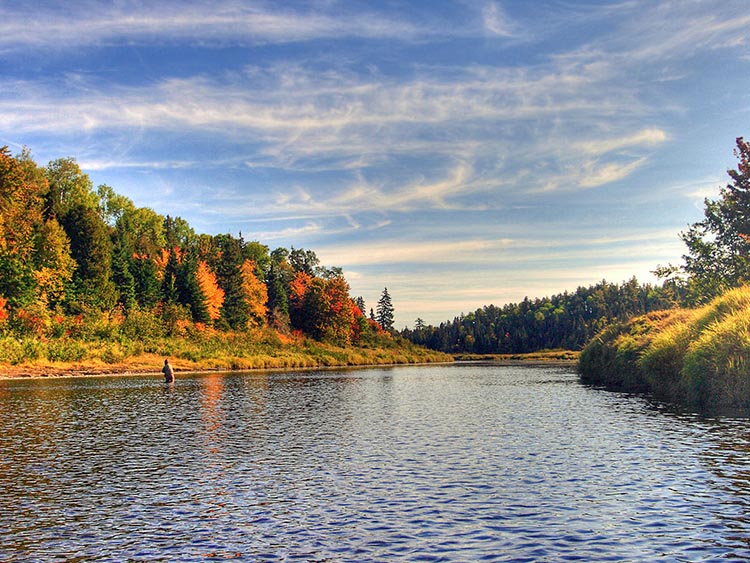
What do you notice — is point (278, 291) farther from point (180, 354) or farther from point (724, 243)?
point (724, 243)

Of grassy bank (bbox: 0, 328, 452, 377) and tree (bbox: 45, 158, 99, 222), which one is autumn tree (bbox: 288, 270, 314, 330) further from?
tree (bbox: 45, 158, 99, 222)

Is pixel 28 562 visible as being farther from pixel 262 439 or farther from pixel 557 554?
pixel 262 439

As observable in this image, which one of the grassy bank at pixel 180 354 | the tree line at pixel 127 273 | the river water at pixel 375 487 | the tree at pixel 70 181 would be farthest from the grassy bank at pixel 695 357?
the tree at pixel 70 181

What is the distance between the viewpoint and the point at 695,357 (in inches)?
1196

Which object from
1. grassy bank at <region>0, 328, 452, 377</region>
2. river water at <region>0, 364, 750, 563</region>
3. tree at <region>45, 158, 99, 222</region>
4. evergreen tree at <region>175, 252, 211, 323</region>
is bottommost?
river water at <region>0, 364, 750, 563</region>

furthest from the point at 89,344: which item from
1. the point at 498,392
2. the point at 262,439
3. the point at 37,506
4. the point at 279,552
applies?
the point at 279,552

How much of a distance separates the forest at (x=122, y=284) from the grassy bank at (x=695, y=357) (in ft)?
198

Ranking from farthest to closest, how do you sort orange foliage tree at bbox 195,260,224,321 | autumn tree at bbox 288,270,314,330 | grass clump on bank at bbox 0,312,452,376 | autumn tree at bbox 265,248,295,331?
autumn tree at bbox 288,270,314,330
autumn tree at bbox 265,248,295,331
orange foliage tree at bbox 195,260,224,321
grass clump on bank at bbox 0,312,452,376

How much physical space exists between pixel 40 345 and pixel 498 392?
5149 centimetres

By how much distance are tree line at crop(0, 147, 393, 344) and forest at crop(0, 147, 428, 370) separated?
0.65ft

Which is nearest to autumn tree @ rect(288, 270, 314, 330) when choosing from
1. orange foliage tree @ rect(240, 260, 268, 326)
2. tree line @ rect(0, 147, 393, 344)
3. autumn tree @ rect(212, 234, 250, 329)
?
tree line @ rect(0, 147, 393, 344)

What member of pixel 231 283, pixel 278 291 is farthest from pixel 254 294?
pixel 278 291

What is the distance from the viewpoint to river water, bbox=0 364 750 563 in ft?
Result: 37.3

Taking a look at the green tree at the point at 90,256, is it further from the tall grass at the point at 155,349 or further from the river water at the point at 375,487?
the river water at the point at 375,487
